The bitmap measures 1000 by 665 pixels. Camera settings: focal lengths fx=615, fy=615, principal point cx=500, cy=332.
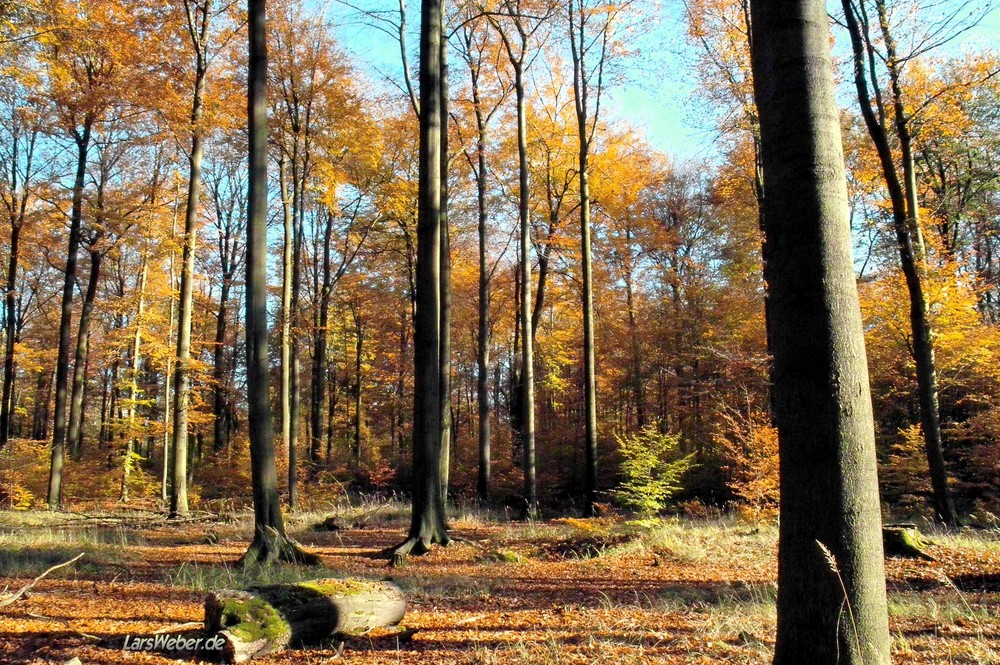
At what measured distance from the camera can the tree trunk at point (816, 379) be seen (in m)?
2.53

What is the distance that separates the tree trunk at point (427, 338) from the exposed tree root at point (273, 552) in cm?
121

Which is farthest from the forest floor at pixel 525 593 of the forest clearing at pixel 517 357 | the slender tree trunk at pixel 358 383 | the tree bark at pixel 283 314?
the slender tree trunk at pixel 358 383

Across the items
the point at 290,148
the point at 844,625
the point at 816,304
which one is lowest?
the point at 844,625

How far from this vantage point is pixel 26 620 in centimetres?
473

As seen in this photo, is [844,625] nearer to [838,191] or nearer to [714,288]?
[838,191]

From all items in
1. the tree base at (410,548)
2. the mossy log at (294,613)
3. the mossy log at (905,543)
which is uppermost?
the mossy log at (294,613)

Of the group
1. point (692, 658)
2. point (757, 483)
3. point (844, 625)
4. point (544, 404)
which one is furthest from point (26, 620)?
point (544, 404)

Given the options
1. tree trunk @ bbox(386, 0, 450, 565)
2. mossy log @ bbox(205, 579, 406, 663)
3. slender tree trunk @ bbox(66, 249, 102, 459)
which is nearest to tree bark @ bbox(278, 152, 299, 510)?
slender tree trunk @ bbox(66, 249, 102, 459)

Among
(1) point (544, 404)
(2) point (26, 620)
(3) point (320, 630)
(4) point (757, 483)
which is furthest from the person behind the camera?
(1) point (544, 404)

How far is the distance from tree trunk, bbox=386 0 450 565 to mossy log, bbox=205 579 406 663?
3828 millimetres

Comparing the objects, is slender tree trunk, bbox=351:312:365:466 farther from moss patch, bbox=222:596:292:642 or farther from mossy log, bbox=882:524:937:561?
moss patch, bbox=222:596:292:642

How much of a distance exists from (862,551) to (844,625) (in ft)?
1.00

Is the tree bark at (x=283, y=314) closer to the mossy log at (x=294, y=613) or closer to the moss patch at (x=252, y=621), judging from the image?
the mossy log at (x=294, y=613)

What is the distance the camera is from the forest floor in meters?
3.98
